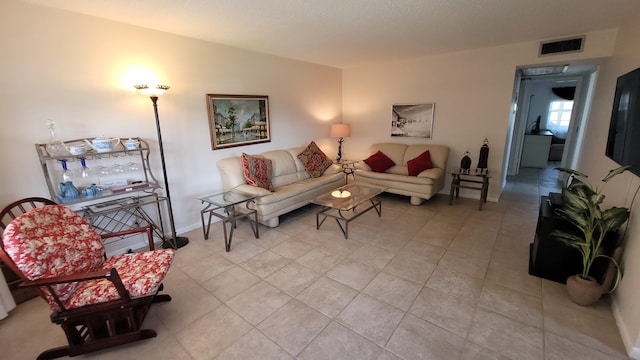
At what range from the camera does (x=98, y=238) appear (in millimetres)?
2051

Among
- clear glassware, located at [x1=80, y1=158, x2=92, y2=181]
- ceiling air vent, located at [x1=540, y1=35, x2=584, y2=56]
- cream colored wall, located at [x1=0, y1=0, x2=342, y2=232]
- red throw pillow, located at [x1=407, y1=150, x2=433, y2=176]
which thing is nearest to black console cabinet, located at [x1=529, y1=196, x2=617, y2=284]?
red throw pillow, located at [x1=407, y1=150, x2=433, y2=176]

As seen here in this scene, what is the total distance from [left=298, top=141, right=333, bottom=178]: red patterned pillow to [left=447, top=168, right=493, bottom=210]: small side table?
7.03ft

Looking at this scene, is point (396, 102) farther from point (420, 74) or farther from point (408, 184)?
point (408, 184)

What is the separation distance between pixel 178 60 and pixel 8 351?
119 inches

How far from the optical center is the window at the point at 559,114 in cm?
819

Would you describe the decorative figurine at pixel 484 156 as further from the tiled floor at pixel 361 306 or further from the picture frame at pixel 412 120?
the tiled floor at pixel 361 306

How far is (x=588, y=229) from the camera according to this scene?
198 centimetres

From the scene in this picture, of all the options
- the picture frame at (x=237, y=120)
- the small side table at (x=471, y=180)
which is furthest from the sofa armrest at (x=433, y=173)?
the picture frame at (x=237, y=120)

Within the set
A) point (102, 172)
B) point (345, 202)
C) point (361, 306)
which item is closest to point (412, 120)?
point (345, 202)

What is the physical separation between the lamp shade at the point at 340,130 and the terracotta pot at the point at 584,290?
4.09 meters

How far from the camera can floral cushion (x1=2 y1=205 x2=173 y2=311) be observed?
1.60 metres

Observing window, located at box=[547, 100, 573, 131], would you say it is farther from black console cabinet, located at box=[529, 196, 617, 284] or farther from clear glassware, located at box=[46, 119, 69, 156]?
clear glassware, located at box=[46, 119, 69, 156]

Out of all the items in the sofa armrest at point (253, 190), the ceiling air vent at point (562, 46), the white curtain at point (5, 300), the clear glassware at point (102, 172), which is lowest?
the white curtain at point (5, 300)

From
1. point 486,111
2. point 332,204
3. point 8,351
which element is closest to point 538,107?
point 486,111
